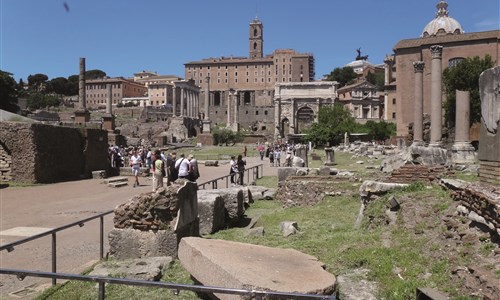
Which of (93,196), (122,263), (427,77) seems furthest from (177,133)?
(122,263)

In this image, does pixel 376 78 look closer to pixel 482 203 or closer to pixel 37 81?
pixel 37 81

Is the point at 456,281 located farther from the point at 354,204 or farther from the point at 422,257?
the point at 354,204

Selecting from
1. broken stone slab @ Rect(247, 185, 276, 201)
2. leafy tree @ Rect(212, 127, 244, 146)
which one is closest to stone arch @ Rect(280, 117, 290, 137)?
leafy tree @ Rect(212, 127, 244, 146)

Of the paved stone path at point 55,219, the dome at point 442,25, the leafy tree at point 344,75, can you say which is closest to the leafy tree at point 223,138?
the dome at point 442,25

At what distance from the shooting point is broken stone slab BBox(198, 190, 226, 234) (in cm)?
851

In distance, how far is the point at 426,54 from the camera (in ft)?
168

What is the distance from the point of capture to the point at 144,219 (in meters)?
6.47

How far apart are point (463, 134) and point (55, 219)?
580 inches

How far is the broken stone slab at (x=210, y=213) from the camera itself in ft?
27.9

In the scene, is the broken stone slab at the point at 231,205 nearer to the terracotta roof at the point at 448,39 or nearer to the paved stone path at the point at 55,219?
the paved stone path at the point at 55,219

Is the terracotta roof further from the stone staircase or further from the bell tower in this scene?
the bell tower

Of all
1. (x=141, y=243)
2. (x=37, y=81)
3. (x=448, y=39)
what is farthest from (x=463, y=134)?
(x=37, y=81)

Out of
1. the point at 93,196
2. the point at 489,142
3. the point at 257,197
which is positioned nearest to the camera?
the point at 489,142

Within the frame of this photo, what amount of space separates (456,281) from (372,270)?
1052mm
